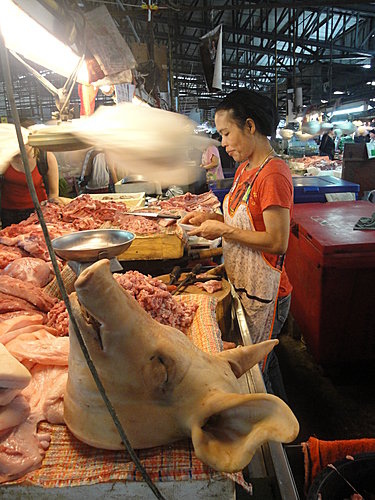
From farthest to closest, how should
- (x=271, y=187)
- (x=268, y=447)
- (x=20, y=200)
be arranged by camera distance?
(x=20, y=200), (x=271, y=187), (x=268, y=447)

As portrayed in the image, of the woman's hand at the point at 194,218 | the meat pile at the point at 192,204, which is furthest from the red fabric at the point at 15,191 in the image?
the woman's hand at the point at 194,218

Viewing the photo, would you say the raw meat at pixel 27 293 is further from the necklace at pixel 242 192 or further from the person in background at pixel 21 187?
the person in background at pixel 21 187

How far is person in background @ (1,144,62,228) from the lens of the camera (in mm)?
4691

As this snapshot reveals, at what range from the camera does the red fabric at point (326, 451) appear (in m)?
2.36

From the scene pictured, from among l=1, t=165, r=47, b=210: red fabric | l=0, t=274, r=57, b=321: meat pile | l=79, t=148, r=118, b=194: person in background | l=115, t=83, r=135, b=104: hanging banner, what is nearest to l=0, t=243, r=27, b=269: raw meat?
l=0, t=274, r=57, b=321: meat pile

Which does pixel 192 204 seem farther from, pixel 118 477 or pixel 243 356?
pixel 118 477

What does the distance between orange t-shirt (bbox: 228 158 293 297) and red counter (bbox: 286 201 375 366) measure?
1.41 metres

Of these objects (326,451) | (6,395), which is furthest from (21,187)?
(326,451)

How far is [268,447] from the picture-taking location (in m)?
1.54

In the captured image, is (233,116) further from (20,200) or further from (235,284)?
(20,200)

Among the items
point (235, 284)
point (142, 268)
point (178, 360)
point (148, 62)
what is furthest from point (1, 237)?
point (148, 62)

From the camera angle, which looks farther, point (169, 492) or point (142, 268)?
point (142, 268)

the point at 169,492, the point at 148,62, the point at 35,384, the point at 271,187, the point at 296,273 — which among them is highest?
the point at 148,62

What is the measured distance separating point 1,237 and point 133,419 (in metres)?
2.62
